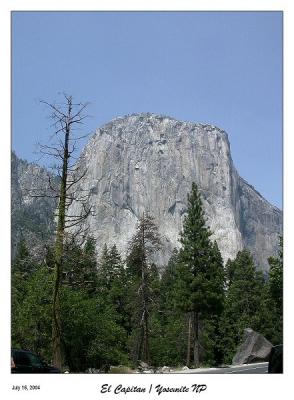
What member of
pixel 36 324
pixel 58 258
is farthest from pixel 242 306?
pixel 58 258

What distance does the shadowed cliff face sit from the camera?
179250 mm

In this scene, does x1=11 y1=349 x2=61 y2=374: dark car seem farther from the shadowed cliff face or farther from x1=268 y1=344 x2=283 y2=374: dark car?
the shadowed cliff face

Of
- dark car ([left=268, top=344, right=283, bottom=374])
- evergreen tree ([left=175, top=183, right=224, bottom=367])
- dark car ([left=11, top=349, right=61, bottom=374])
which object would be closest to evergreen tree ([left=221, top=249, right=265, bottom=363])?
evergreen tree ([left=175, top=183, right=224, bottom=367])

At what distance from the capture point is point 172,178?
18862 cm

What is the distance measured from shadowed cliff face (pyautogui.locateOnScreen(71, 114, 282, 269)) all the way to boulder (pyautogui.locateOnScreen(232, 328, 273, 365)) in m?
143

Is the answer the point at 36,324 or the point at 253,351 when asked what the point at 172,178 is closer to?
the point at 253,351

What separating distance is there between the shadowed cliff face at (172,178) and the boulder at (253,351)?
143034 mm

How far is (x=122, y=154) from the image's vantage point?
18750 cm

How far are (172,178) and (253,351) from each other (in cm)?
15927
